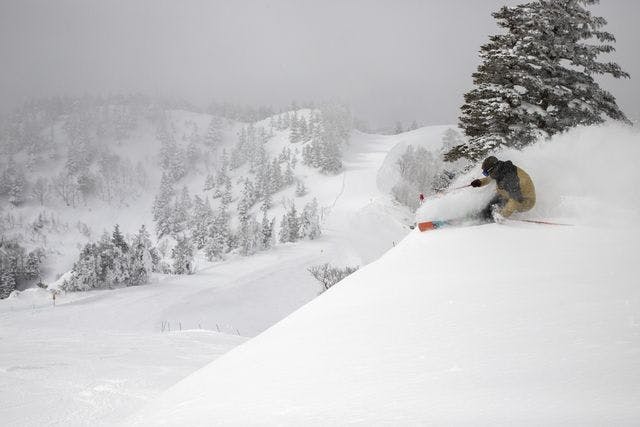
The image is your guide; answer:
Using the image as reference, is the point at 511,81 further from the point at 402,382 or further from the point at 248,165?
the point at 248,165

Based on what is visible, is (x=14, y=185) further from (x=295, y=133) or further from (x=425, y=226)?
(x=425, y=226)

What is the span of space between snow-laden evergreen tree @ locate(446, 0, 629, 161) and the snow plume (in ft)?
14.2

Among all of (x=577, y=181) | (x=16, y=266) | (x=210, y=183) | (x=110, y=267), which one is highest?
(x=577, y=181)

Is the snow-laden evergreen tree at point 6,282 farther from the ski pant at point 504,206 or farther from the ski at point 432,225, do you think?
the ski pant at point 504,206

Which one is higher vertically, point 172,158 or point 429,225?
point 429,225

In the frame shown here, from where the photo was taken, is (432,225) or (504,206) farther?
(432,225)

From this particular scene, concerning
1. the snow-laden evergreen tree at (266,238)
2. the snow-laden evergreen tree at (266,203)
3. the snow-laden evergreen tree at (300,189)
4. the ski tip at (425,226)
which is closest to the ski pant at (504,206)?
the ski tip at (425,226)

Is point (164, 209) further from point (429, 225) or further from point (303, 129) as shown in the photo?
point (429, 225)

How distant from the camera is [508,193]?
19.7 feet

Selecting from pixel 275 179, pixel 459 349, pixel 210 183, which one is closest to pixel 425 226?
pixel 459 349

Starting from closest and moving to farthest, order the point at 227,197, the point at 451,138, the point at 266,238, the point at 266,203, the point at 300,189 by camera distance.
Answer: the point at 266,238, the point at 266,203, the point at 300,189, the point at 227,197, the point at 451,138

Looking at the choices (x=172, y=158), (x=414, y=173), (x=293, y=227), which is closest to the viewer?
(x=293, y=227)

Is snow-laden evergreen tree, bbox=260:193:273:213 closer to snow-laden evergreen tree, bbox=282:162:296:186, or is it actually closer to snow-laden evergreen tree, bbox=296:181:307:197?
snow-laden evergreen tree, bbox=296:181:307:197

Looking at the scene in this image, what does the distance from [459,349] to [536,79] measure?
12.4m
